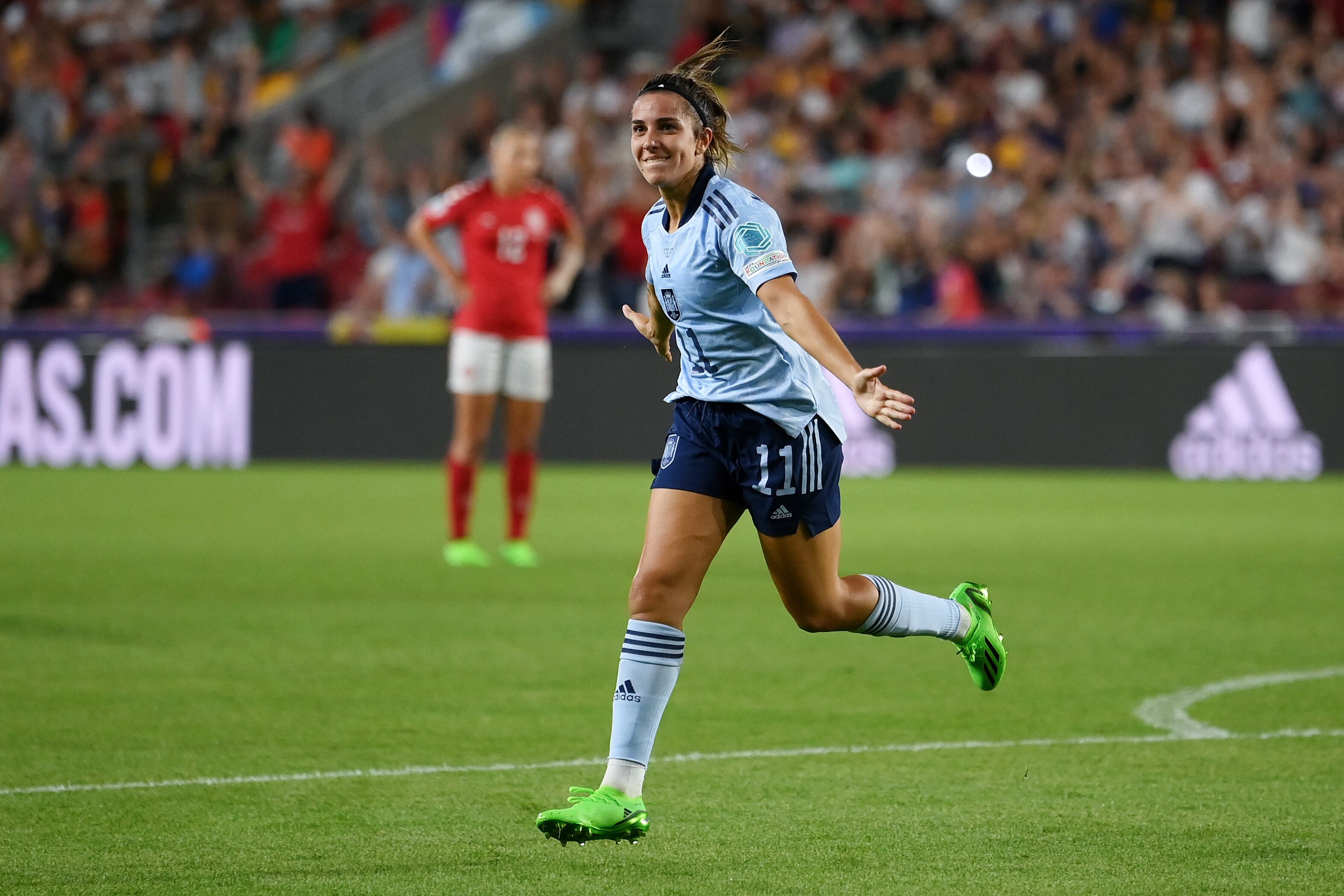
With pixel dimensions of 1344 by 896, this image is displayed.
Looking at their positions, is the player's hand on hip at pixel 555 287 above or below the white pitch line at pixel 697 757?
above

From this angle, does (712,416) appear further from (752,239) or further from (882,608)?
(882,608)

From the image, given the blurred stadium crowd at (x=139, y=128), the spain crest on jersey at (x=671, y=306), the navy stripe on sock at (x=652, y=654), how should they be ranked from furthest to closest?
the blurred stadium crowd at (x=139, y=128) → the spain crest on jersey at (x=671, y=306) → the navy stripe on sock at (x=652, y=654)

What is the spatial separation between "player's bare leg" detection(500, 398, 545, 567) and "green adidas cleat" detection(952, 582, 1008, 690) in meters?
5.22

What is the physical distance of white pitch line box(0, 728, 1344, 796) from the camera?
5.32 metres

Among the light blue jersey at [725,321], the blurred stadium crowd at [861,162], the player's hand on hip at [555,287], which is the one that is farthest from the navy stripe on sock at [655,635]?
the blurred stadium crowd at [861,162]

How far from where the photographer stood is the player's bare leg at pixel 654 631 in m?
4.64

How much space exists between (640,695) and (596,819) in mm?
367

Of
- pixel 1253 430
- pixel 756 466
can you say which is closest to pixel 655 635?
pixel 756 466

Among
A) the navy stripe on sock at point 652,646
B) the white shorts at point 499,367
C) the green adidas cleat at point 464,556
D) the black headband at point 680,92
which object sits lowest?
the green adidas cleat at point 464,556

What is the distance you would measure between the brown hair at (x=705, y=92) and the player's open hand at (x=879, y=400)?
1.00 meters

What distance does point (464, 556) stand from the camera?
11.0 meters

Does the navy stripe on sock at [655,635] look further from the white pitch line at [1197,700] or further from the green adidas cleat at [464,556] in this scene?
the green adidas cleat at [464,556]

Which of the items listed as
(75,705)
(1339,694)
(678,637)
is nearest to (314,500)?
(75,705)

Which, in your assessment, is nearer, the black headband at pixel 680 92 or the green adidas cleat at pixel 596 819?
the green adidas cleat at pixel 596 819
